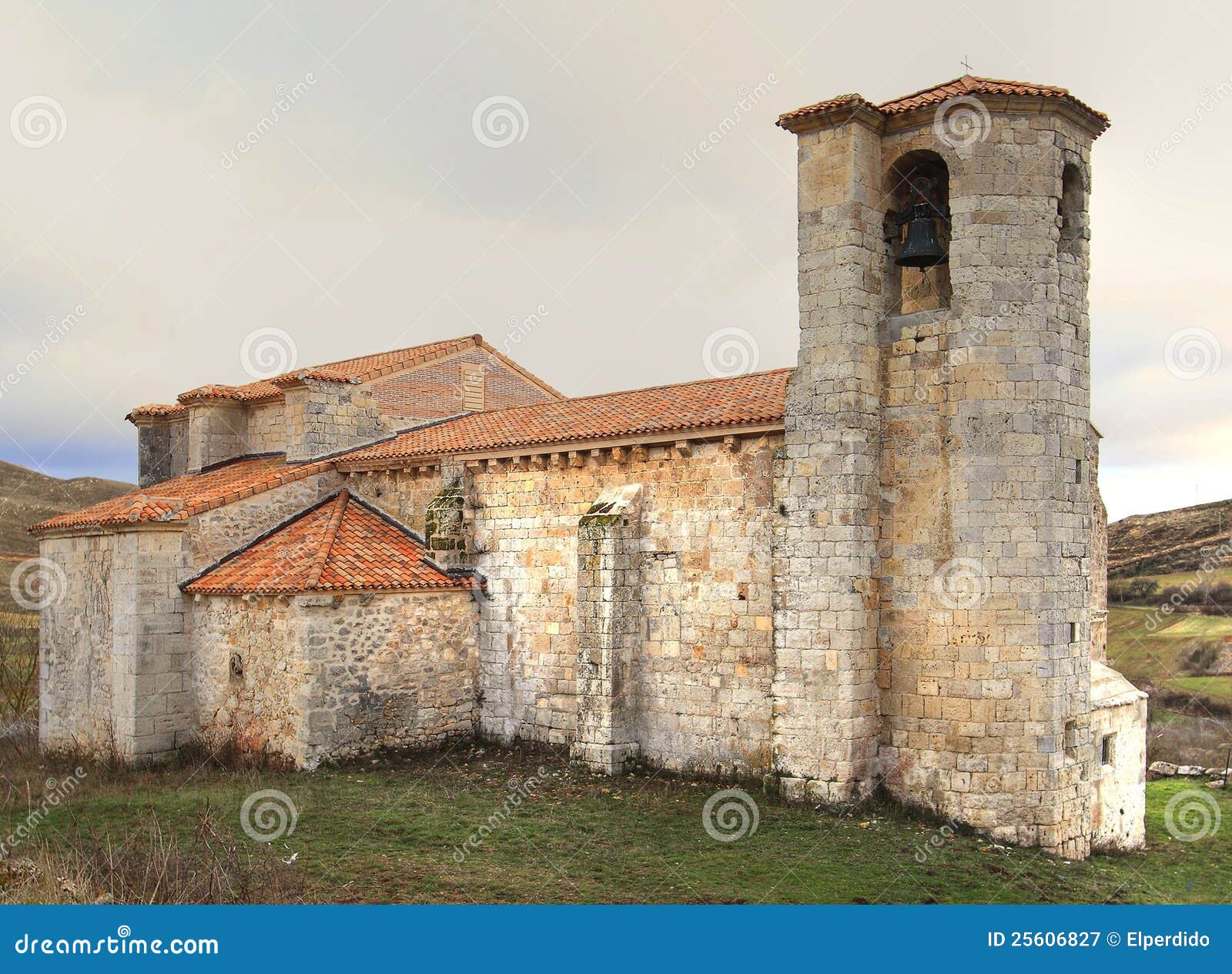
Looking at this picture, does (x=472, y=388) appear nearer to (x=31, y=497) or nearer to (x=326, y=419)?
(x=326, y=419)

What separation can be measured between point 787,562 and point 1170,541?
33.0 meters

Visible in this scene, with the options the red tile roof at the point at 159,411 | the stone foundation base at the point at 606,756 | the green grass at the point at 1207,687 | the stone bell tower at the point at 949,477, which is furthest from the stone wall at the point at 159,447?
the green grass at the point at 1207,687

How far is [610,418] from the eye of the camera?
16.3 metres

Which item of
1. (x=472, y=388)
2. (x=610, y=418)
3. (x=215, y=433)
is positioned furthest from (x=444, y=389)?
(x=610, y=418)

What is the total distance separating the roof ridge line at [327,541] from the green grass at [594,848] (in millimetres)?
2747

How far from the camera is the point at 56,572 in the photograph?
19328 millimetres

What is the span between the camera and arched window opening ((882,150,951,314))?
41.8 feet

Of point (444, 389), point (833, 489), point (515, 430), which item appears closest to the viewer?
point (833, 489)

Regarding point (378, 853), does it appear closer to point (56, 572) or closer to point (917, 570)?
point (917, 570)

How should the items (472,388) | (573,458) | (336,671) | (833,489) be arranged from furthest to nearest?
(472,388), (573,458), (336,671), (833,489)

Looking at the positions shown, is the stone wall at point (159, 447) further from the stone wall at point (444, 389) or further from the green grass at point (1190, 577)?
the green grass at point (1190, 577)

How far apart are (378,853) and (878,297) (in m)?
8.56

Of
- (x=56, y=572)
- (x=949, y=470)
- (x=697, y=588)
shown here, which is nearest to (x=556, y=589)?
(x=697, y=588)

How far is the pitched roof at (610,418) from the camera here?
1436 cm
